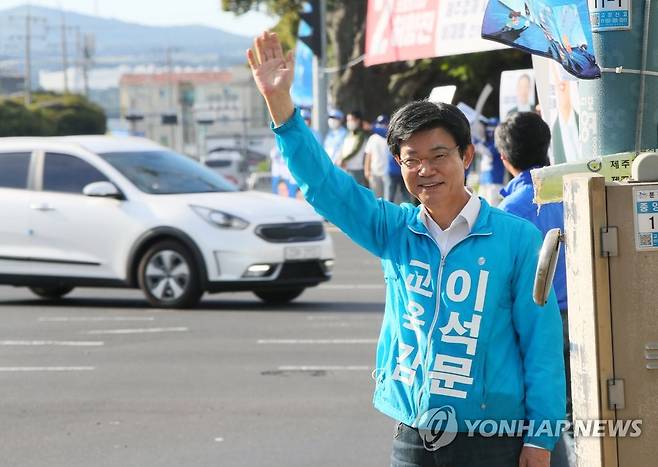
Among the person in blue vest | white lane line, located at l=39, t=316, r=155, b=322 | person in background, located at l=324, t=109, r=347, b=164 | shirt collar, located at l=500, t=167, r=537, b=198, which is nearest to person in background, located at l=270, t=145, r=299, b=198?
person in background, located at l=324, t=109, r=347, b=164

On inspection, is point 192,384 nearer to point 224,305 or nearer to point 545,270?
point 224,305

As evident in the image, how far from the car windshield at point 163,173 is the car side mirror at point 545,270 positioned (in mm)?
11312

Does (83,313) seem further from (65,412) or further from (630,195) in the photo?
(630,195)

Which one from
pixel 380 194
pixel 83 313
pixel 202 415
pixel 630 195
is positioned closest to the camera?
pixel 630 195

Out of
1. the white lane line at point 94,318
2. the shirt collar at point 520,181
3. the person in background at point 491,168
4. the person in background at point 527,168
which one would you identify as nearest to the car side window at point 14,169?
the white lane line at point 94,318

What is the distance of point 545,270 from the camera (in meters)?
3.84

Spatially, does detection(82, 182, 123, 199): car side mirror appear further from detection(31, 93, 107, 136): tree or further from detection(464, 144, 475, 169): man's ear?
detection(31, 93, 107, 136): tree

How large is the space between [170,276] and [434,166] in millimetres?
10588

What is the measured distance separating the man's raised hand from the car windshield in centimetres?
1090

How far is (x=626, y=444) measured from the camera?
12.6ft

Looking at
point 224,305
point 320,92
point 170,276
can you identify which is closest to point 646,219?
point 170,276

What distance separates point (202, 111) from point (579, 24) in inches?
7435

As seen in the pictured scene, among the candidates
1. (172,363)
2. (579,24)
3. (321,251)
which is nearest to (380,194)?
(321,251)

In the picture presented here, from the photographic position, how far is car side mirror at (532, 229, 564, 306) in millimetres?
3846
